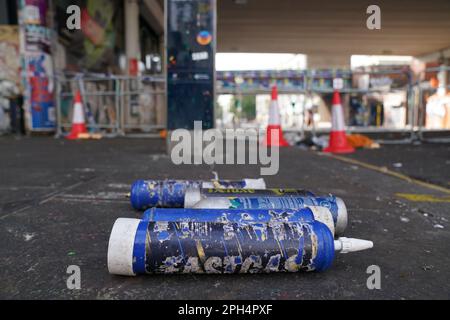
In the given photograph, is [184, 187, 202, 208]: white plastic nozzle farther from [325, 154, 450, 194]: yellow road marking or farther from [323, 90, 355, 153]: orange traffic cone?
[323, 90, 355, 153]: orange traffic cone

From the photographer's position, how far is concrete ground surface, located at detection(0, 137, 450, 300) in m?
1.41

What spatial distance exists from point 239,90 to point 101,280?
922 centimetres

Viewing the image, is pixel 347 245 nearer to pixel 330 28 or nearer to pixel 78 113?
pixel 78 113

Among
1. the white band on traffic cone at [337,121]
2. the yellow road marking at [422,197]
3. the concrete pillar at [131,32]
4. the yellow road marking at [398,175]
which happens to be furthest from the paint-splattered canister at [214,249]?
the concrete pillar at [131,32]

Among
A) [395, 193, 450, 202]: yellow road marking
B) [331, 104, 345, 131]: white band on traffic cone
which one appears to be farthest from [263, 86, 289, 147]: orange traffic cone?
[395, 193, 450, 202]: yellow road marking

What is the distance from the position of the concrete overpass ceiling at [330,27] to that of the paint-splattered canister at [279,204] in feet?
50.4

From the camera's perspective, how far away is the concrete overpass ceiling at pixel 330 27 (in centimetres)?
1745

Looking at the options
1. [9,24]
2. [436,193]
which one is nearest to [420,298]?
[436,193]

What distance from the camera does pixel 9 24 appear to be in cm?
1044

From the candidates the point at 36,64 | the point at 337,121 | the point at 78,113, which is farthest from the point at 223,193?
the point at 36,64

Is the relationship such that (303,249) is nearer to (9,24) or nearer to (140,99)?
(9,24)

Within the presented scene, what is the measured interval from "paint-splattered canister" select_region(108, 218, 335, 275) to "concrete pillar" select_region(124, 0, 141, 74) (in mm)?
15217

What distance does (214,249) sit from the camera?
1.45 metres

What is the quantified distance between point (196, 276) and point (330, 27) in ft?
74.2
